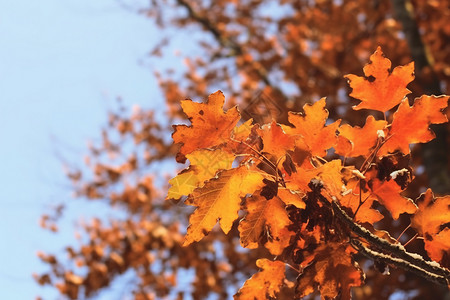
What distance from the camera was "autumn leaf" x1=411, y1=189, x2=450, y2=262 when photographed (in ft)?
3.21

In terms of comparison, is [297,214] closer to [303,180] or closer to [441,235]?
[303,180]

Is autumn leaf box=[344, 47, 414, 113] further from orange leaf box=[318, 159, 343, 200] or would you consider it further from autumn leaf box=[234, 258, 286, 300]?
autumn leaf box=[234, 258, 286, 300]

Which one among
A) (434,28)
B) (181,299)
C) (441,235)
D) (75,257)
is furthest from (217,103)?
(434,28)

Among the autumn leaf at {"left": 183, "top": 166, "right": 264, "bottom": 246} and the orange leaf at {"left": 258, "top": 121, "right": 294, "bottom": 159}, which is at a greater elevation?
the orange leaf at {"left": 258, "top": 121, "right": 294, "bottom": 159}

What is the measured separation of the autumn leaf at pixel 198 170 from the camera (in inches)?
37.7

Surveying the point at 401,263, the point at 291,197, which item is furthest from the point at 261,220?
the point at 401,263

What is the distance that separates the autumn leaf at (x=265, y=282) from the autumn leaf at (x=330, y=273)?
0.10m

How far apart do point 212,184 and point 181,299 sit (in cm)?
421

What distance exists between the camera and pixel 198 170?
0.98 metres

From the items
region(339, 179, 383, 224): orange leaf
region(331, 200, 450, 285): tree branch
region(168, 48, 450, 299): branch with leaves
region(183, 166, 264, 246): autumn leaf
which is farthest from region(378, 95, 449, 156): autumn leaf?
region(183, 166, 264, 246): autumn leaf

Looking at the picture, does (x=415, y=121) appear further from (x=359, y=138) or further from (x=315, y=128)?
(x=315, y=128)

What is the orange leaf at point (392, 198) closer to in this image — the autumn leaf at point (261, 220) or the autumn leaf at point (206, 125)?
the autumn leaf at point (261, 220)

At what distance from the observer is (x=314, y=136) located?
101 cm

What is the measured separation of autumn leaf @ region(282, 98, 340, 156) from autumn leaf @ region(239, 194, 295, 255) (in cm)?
17
